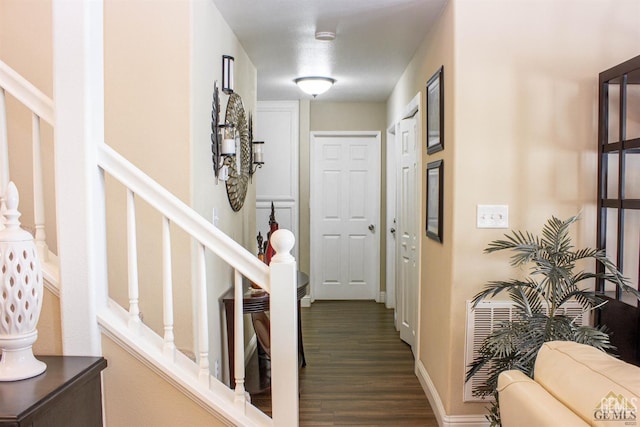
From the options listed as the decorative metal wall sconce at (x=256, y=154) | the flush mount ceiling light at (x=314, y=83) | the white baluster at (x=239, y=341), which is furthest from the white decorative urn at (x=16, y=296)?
the flush mount ceiling light at (x=314, y=83)

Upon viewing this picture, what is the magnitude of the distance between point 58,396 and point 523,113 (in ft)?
8.16

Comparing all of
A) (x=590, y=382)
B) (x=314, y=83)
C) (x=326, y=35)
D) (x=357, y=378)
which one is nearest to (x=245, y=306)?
(x=357, y=378)

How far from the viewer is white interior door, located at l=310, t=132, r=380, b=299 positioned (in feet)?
21.1

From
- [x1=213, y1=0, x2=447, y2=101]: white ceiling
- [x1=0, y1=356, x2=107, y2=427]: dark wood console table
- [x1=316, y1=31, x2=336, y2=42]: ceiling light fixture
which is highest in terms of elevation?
[x1=213, y1=0, x2=447, y2=101]: white ceiling

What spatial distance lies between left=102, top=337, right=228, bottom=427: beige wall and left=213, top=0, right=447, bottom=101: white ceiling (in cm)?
212

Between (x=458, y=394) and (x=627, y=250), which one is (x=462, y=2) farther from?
(x=458, y=394)

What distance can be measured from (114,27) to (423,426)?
2.80 m

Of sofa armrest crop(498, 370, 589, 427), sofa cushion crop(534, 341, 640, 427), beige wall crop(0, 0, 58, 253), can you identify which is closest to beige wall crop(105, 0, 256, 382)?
beige wall crop(0, 0, 58, 253)

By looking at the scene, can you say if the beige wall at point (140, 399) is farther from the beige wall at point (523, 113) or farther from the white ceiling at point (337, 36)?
the white ceiling at point (337, 36)

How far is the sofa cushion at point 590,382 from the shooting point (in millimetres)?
1053

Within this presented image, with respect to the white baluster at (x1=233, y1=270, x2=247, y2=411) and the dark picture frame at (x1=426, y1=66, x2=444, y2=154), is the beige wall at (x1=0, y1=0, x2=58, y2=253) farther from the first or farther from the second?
the dark picture frame at (x1=426, y1=66, x2=444, y2=154)

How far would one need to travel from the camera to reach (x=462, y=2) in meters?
2.71

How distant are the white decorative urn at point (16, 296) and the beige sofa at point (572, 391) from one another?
1.38 metres

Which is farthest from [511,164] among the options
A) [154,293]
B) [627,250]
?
[154,293]
